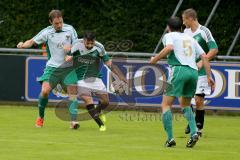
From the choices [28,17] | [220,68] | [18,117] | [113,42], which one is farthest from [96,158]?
[28,17]

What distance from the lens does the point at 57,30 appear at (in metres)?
17.7

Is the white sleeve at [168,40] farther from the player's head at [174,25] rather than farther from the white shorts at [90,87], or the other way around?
the white shorts at [90,87]

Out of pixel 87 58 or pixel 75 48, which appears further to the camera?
pixel 87 58

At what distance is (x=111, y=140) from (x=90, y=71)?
8.65ft

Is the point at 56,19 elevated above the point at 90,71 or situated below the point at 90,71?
above

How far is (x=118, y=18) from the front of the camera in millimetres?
28953

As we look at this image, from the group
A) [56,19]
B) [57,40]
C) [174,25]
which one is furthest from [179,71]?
[57,40]

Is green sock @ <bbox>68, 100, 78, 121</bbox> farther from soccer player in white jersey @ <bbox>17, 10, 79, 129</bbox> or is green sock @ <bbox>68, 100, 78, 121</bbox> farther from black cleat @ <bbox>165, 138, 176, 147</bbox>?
black cleat @ <bbox>165, 138, 176, 147</bbox>

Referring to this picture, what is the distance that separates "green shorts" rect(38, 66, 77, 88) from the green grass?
917 millimetres

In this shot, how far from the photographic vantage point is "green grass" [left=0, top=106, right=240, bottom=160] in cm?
1301

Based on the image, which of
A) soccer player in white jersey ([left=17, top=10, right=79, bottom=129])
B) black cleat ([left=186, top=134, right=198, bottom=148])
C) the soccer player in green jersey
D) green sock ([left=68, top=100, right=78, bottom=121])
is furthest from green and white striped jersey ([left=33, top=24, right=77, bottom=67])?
black cleat ([left=186, top=134, right=198, bottom=148])

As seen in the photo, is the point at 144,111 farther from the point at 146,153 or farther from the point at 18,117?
the point at 146,153

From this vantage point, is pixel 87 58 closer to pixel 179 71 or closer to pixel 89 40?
pixel 89 40

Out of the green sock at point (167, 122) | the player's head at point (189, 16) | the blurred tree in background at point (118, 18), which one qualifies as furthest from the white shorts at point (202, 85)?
the blurred tree in background at point (118, 18)
